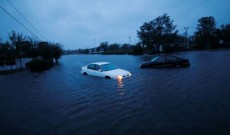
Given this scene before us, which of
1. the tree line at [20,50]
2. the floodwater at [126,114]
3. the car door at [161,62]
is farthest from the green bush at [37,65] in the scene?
the floodwater at [126,114]

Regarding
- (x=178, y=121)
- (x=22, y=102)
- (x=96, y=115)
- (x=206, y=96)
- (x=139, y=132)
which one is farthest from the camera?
(x=22, y=102)

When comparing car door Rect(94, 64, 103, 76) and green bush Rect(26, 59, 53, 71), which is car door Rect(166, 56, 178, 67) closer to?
car door Rect(94, 64, 103, 76)

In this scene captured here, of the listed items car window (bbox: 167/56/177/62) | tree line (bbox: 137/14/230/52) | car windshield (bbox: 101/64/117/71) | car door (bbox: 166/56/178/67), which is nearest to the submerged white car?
car windshield (bbox: 101/64/117/71)

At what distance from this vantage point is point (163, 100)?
339 inches

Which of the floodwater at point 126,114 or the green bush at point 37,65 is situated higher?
the green bush at point 37,65

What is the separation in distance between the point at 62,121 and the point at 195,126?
4022mm

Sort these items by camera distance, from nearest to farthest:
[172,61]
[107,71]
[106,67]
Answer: [107,71] < [106,67] < [172,61]

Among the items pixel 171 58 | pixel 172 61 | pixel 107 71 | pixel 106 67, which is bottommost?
pixel 107 71

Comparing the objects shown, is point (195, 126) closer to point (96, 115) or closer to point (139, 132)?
point (139, 132)

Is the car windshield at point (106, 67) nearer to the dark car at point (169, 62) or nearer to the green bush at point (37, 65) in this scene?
the dark car at point (169, 62)

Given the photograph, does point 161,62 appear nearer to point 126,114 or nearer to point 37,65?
point 126,114

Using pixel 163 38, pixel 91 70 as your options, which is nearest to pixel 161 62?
pixel 91 70

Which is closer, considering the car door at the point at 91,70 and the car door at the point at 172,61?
the car door at the point at 91,70

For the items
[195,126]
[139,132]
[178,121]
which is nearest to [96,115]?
[139,132]
